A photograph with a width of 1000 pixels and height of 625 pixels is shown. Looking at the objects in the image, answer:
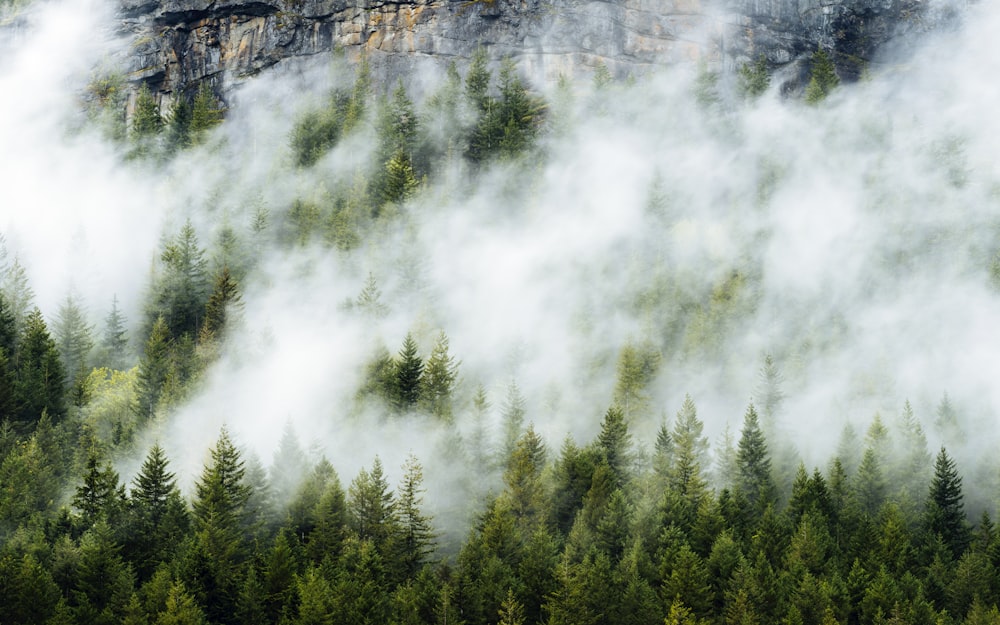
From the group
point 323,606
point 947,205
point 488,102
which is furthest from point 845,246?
point 323,606

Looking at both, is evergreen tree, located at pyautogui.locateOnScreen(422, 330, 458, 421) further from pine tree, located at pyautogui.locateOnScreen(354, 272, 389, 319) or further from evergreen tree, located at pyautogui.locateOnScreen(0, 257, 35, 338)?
evergreen tree, located at pyautogui.locateOnScreen(0, 257, 35, 338)

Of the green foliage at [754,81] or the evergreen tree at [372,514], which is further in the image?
the green foliage at [754,81]

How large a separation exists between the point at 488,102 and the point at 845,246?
43.1 metres

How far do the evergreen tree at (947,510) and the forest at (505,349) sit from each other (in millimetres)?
321

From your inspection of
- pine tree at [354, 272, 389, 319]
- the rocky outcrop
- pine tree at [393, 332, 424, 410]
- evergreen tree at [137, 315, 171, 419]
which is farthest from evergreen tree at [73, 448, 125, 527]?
the rocky outcrop

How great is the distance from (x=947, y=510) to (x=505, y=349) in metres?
38.8

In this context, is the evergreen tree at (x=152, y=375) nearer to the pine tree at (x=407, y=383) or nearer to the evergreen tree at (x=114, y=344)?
the evergreen tree at (x=114, y=344)

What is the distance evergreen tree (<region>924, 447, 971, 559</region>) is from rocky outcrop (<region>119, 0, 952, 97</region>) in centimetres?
6935

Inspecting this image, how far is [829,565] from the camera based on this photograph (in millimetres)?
68875

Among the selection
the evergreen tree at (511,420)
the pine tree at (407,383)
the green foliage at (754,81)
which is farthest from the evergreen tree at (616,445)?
the green foliage at (754,81)

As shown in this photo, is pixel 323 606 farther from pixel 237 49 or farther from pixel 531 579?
pixel 237 49

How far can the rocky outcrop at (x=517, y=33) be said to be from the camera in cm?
13800

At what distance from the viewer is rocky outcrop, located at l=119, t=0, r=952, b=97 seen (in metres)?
138

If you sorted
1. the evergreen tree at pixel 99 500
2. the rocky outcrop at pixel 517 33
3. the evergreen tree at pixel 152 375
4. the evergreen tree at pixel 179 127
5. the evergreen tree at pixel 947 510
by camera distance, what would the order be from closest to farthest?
the evergreen tree at pixel 99 500 < the evergreen tree at pixel 947 510 < the evergreen tree at pixel 152 375 < the evergreen tree at pixel 179 127 < the rocky outcrop at pixel 517 33
